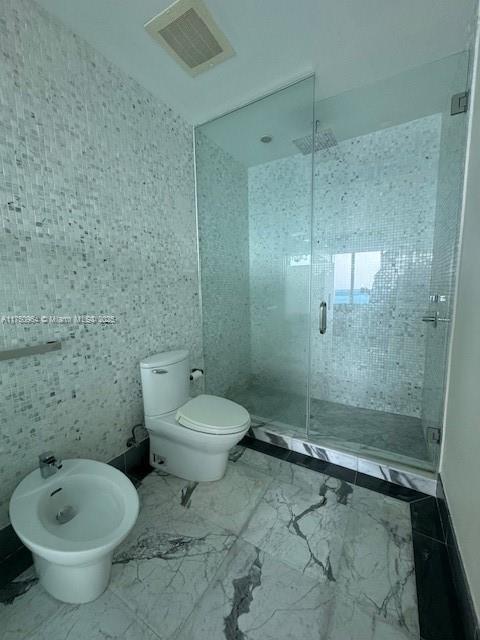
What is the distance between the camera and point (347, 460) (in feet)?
5.22

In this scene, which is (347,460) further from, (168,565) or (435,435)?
(168,565)

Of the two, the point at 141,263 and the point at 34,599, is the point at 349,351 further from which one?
the point at 34,599

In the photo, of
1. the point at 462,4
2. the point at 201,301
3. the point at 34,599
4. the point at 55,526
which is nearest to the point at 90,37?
the point at 201,301

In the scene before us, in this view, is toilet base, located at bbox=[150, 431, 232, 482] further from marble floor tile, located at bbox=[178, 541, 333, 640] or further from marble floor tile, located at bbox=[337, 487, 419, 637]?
marble floor tile, located at bbox=[337, 487, 419, 637]

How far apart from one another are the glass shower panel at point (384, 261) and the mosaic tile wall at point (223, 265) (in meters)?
0.68

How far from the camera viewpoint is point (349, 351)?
2.33 metres

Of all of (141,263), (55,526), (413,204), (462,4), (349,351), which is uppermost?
(462,4)

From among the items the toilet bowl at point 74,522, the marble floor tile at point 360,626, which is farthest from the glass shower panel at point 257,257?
the toilet bowl at point 74,522

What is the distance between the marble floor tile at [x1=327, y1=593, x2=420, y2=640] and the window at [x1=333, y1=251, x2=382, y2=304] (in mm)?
1900

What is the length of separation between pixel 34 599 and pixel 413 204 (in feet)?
10.0

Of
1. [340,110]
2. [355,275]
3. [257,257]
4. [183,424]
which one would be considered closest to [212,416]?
[183,424]

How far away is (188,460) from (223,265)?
149cm

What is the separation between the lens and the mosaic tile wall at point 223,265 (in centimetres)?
203

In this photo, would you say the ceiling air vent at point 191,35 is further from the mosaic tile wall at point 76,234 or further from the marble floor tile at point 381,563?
the marble floor tile at point 381,563
